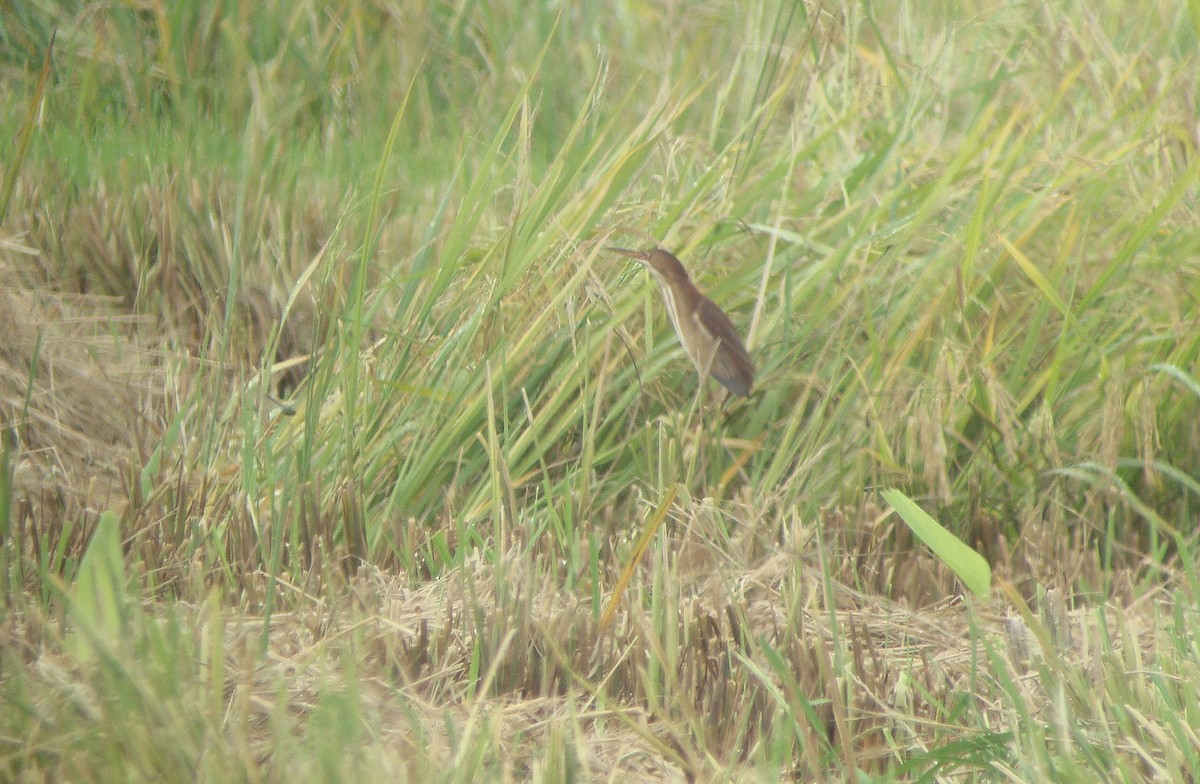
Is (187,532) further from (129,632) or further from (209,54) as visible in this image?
(209,54)

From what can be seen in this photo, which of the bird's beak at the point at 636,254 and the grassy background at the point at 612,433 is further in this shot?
the bird's beak at the point at 636,254

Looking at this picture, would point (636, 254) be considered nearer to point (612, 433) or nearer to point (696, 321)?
point (696, 321)

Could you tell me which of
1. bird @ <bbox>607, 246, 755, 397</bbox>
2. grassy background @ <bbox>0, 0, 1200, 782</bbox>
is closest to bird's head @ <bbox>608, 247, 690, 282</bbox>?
bird @ <bbox>607, 246, 755, 397</bbox>

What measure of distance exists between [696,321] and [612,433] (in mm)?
359

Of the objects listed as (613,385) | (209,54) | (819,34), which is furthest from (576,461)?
(209,54)

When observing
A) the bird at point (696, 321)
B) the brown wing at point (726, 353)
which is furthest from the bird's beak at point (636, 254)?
the brown wing at point (726, 353)

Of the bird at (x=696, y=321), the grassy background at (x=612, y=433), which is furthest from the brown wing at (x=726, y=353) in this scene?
the grassy background at (x=612, y=433)

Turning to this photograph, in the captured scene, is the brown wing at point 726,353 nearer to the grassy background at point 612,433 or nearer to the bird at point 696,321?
the bird at point 696,321

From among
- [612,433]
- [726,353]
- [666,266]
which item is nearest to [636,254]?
[666,266]

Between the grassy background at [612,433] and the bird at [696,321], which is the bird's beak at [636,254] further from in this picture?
the grassy background at [612,433]

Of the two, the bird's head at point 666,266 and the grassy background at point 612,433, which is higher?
the bird's head at point 666,266

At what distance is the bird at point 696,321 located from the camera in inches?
105

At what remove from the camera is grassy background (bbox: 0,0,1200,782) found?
181cm

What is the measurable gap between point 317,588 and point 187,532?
0.30 metres
